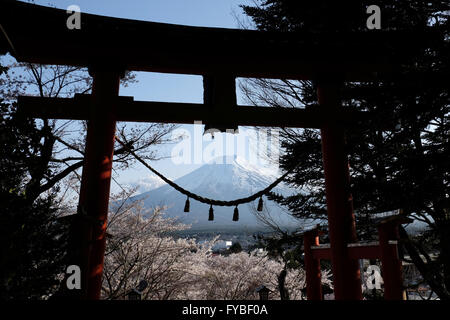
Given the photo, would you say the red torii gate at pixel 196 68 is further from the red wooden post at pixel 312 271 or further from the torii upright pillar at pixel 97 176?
the red wooden post at pixel 312 271

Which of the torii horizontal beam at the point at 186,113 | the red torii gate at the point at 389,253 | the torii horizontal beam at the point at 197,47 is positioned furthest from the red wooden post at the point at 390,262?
the torii horizontal beam at the point at 197,47

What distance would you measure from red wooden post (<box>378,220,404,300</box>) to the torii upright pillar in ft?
8.79

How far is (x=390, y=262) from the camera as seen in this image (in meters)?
2.46

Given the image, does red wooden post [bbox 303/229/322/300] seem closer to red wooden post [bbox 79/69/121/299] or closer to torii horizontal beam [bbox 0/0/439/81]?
torii horizontal beam [bbox 0/0/439/81]

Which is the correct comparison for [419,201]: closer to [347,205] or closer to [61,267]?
[347,205]

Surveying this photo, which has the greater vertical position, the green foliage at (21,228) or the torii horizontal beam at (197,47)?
the torii horizontal beam at (197,47)

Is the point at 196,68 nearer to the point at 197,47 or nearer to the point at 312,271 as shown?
the point at 197,47

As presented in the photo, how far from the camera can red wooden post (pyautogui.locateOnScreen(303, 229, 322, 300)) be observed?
12.4ft

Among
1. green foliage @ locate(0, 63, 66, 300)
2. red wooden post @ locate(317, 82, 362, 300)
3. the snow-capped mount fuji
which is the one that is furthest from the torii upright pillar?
the snow-capped mount fuji

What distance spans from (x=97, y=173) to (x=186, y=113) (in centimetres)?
121

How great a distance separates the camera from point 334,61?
350 centimetres

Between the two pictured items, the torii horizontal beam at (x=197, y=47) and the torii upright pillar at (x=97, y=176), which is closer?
the torii upright pillar at (x=97, y=176)

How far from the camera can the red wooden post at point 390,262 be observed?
7.82 feet

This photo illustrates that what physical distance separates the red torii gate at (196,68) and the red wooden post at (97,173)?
0.04 feet
